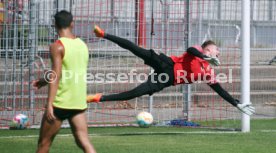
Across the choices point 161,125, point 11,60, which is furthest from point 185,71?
point 11,60

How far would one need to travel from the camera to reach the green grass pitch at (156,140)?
1123cm

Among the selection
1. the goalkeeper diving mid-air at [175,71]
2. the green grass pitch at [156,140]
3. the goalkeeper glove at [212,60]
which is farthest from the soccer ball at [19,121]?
the goalkeeper glove at [212,60]

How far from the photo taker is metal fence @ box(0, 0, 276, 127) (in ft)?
51.6

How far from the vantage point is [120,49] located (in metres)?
16.8

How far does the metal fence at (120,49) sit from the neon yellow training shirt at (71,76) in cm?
696

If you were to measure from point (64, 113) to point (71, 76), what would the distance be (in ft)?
1.32

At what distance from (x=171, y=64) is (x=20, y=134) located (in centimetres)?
294

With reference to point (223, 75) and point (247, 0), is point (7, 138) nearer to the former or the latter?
point (247, 0)

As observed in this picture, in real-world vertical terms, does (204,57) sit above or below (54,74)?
above

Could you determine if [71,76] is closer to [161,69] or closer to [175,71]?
[161,69]

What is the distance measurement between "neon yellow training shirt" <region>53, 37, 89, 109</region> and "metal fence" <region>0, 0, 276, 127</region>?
6.96 m

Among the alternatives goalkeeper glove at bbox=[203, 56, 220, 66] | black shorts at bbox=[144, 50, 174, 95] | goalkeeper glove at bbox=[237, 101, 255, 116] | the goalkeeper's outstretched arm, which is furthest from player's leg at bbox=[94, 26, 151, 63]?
goalkeeper glove at bbox=[237, 101, 255, 116]

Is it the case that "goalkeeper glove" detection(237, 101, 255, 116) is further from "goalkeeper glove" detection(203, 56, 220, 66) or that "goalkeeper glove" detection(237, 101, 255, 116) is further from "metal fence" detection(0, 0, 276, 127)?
"metal fence" detection(0, 0, 276, 127)

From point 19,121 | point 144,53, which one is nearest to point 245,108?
point 144,53
